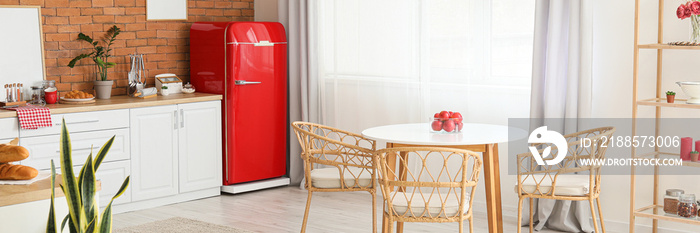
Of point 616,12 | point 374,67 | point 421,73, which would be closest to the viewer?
point 616,12

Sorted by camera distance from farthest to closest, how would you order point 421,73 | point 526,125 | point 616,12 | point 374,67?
point 374,67 → point 421,73 → point 526,125 → point 616,12

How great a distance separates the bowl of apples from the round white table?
3 cm

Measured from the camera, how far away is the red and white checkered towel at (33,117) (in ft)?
15.6

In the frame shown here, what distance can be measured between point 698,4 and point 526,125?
1449mm

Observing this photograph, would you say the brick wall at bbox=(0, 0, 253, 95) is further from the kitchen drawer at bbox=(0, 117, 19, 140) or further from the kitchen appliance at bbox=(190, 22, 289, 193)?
the kitchen drawer at bbox=(0, 117, 19, 140)

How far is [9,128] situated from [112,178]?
2.58 feet

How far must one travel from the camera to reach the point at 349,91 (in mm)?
6082

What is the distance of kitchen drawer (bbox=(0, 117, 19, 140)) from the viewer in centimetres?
471

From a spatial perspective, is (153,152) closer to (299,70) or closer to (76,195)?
(299,70)

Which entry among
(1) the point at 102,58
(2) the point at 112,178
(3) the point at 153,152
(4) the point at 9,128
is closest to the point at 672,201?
(3) the point at 153,152

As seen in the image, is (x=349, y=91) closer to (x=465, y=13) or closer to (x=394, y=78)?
(x=394, y=78)

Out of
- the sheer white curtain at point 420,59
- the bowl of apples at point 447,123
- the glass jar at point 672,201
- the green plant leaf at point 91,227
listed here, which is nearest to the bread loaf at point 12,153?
the green plant leaf at point 91,227

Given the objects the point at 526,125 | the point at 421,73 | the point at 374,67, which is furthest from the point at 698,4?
the point at 374,67

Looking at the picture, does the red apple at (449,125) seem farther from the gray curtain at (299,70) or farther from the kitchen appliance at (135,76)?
the kitchen appliance at (135,76)
